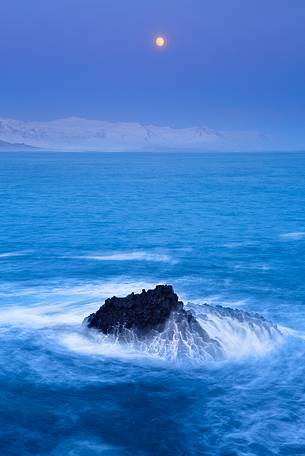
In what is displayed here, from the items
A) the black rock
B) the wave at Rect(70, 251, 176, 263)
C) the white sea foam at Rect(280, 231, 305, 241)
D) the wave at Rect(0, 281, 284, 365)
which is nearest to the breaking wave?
the wave at Rect(0, 281, 284, 365)

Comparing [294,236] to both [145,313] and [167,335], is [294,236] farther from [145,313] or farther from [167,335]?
[167,335]

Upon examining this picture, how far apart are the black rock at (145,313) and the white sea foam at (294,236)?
30961 millimetres

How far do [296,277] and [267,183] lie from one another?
93459 mm

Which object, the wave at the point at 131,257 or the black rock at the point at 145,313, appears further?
the wave at the point at 131,257

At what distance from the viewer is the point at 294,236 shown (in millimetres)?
57969

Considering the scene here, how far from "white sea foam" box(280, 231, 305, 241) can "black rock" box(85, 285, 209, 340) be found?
31.0m

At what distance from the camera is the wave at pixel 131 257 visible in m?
46.3

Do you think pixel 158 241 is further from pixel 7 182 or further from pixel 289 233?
pixel 7 182

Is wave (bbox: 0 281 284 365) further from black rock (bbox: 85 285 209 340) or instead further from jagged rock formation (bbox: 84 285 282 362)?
black rock (bbox: 85 285 209 340)

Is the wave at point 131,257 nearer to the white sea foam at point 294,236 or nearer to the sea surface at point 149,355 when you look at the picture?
the sea surface at point 149,355

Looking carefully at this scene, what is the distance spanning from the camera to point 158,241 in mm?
55125

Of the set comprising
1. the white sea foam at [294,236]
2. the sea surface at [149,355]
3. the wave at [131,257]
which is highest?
the white sea foam at [294,236]

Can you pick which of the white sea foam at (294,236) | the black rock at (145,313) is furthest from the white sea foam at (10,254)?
the white sea foam at (294,236)

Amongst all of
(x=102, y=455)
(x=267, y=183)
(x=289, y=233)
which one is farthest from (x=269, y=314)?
(x=267, y=183)
